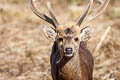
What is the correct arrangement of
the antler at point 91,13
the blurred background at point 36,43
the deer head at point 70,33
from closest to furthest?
the deer head at point 70,33 < the antler at point 91,13 < the blurred background at point 36,43

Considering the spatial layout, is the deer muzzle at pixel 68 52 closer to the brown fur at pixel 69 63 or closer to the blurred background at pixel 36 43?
the brown fur at pixel 69 63

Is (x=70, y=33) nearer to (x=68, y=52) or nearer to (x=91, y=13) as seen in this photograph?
(x=68, y=52)

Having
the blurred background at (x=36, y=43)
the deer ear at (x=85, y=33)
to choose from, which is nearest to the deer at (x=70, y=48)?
the deer ear at (x=85, y=33)

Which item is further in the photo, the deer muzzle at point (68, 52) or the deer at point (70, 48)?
the deer at point (70, 48)

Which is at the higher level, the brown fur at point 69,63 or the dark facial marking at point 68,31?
the dark facial marking at point 68,31

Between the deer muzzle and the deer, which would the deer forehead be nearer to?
the deer

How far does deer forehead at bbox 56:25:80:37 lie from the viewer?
319 inches

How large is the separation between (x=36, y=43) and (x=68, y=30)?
5.11 metres

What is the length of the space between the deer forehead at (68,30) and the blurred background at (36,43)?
45cm

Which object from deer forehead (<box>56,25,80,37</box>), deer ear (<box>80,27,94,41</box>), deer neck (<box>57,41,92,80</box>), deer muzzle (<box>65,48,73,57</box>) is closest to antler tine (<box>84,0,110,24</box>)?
deer ear (<box>80,27,94,41</box>)

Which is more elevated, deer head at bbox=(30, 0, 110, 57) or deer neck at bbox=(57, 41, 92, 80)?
deer head at bbox=(30, 0, 110, 57)

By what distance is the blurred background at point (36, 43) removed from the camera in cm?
1084

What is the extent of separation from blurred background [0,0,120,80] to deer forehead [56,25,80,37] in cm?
45

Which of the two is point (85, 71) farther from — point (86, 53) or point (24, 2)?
point (24, 2)
